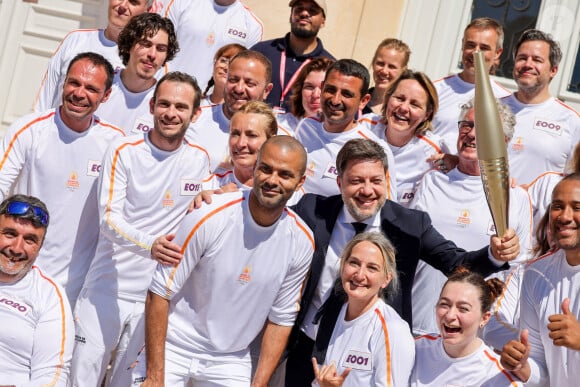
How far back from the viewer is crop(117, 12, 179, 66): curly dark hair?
232 inches

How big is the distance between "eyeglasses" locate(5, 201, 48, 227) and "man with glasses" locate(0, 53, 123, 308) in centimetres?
60

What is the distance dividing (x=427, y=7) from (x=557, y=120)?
237cm

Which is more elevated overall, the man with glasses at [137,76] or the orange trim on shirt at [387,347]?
the man with glasses at [137,76]

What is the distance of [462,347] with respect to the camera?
4.36m

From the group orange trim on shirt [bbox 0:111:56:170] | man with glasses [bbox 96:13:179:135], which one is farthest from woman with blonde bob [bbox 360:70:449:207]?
orange trim on shirt [bbox 0:111:56:170]

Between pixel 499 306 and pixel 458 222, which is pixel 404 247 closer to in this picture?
pixel 458 222

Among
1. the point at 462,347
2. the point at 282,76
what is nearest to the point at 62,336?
the point at 462,347

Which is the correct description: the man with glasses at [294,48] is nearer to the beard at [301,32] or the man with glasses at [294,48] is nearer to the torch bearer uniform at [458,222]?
the beard at [301,32]

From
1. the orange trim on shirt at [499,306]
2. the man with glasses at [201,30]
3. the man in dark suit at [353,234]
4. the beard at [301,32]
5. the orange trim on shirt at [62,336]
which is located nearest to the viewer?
the orange trim on shirt at [62,336]

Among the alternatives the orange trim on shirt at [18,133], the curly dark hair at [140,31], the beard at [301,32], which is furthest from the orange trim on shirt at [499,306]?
the orange trim on shirt at [18,133]

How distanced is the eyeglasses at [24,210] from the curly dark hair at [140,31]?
61.4 inches

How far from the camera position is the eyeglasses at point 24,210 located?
4586 millimetres

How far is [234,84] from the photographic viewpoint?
571 cm

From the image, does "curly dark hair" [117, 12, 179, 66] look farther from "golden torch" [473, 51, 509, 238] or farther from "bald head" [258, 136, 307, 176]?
"golden torch" [473, 51, 509, 238]
